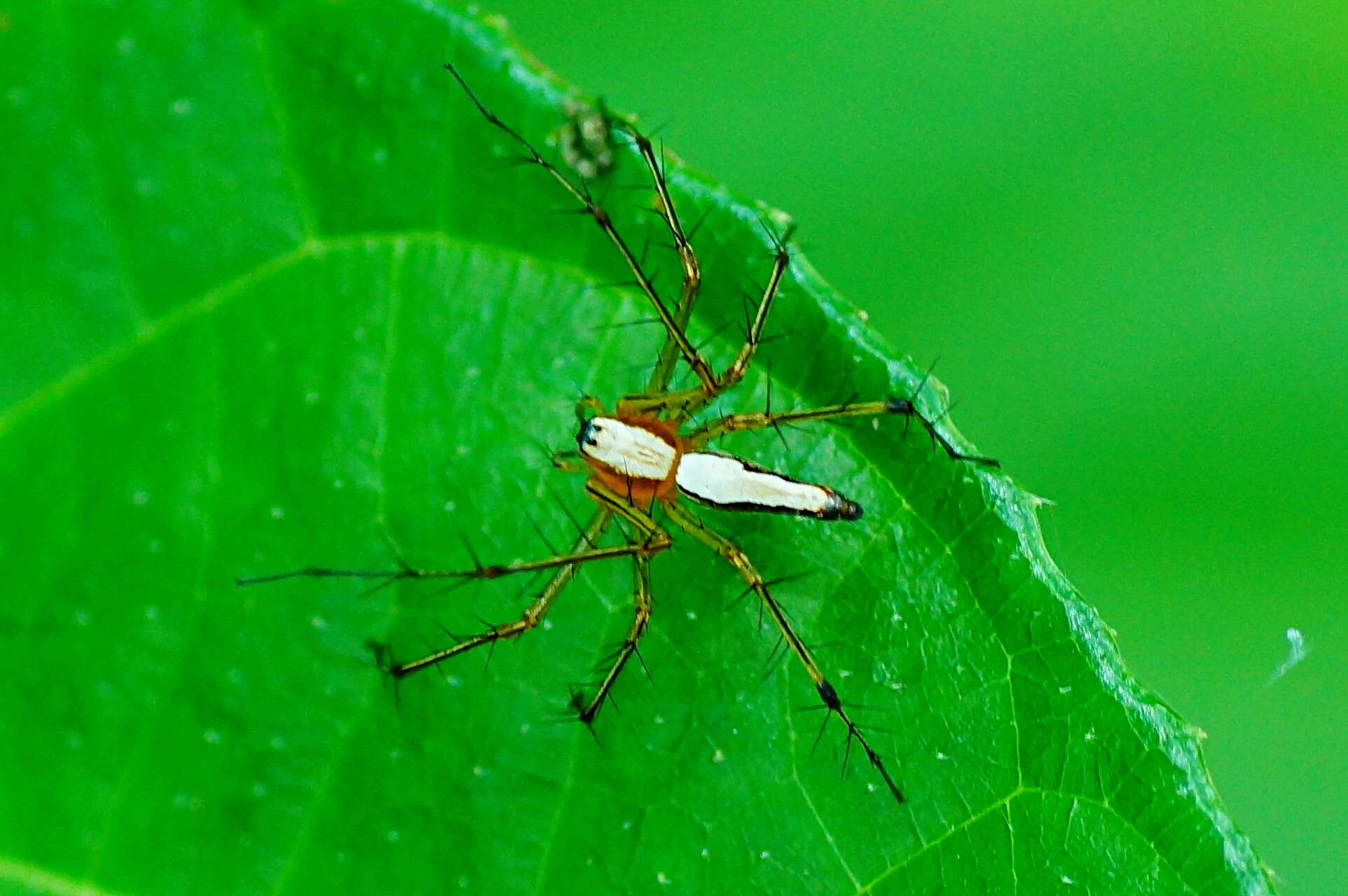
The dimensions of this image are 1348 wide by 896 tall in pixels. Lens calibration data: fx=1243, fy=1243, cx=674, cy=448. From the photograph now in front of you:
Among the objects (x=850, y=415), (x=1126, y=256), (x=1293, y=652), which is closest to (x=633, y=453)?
(x=850, y=415)

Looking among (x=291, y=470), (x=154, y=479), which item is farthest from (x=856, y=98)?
(x=154, y=479)

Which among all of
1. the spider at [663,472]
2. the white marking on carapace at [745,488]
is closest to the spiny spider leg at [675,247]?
the spider at [663,472]

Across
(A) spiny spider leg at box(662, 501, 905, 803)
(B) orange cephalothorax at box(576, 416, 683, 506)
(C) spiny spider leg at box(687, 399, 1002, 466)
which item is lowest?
(A) spiny spider leg at box(662, 501, 905, 803)

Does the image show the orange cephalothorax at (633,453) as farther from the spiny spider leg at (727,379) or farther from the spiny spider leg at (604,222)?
the spiny spider leg at (604,222)

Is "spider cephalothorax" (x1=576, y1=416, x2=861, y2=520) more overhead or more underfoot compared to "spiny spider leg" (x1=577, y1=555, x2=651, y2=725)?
more overhead

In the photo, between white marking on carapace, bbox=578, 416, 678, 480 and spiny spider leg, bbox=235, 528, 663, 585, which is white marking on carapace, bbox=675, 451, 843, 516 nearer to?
white marking on carapace, bbox=578, 416, 678, 480

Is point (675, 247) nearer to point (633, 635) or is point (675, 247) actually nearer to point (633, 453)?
point (633, 453)

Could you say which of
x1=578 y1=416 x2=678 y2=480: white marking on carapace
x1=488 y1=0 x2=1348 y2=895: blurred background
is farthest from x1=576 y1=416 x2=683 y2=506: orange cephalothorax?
x1=488 y1=0 x2=1348 y2=895: blurred background
